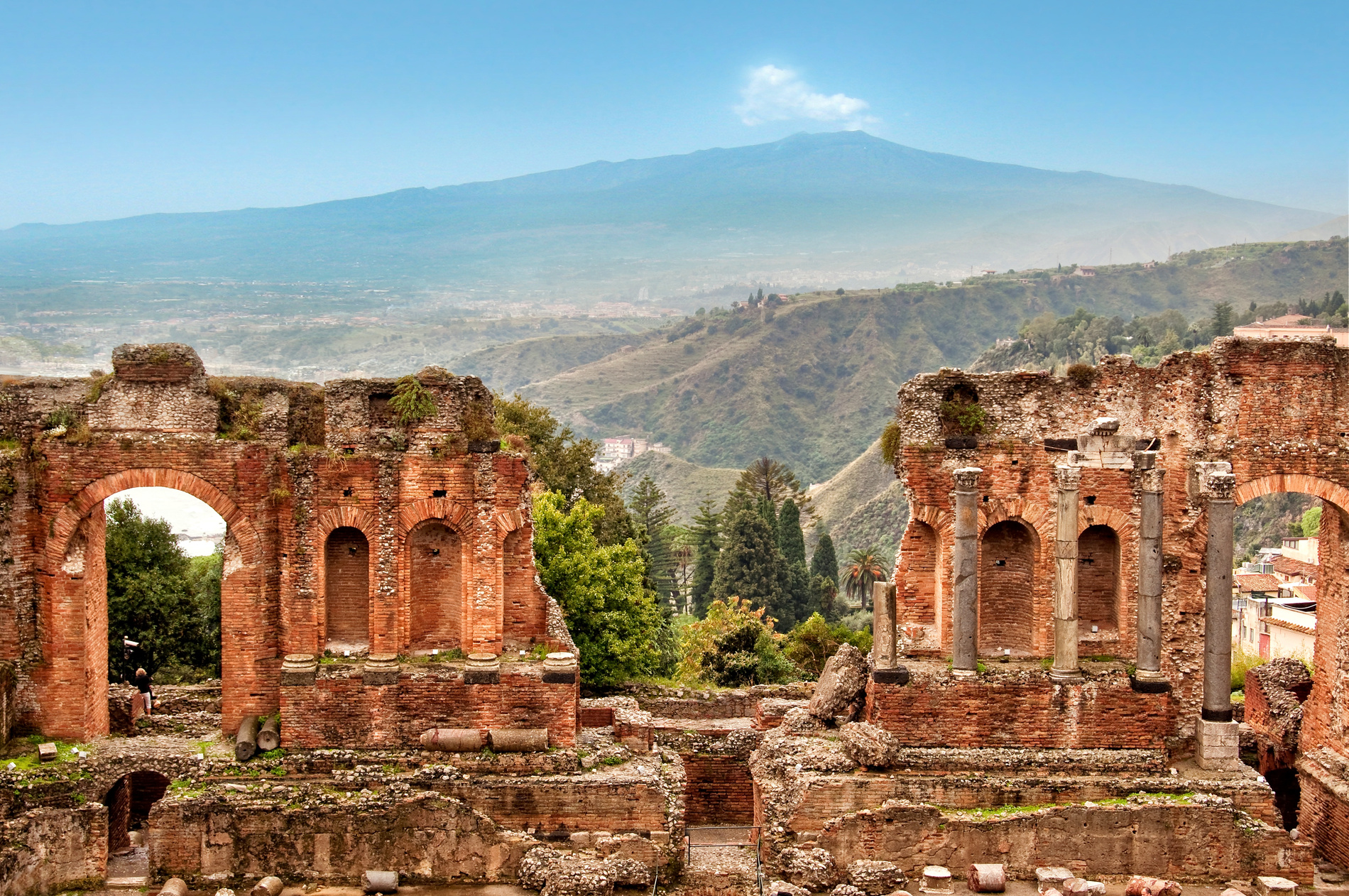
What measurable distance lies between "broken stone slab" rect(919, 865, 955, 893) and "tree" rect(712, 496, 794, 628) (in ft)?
110

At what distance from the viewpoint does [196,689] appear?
22578mm

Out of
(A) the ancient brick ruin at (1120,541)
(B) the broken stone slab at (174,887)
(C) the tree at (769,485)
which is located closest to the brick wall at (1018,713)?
(A) the ancient brick ruin at (1120,541)

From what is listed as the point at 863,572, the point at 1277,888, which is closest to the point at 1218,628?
the point at 1277,888

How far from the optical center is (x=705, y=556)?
58188 mm

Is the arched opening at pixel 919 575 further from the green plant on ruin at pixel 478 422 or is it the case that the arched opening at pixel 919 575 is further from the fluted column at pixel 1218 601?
the green plant on ruin at pixel 478 422

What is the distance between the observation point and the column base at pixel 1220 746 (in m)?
19.8

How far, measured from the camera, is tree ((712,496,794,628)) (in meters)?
52.3

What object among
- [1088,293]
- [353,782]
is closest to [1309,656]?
[353,782]

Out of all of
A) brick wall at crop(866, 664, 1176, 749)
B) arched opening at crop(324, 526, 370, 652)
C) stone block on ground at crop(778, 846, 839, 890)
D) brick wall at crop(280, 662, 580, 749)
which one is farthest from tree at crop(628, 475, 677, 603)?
stone block on ground at crop(778, 846, 839, 890)

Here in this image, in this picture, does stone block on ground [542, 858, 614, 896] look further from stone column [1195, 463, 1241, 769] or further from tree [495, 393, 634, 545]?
tree [495, 393, 634, 545]

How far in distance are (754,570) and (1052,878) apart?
34.5 meters

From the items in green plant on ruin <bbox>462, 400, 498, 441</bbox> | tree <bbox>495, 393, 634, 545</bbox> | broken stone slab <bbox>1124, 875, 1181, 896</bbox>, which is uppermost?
green plant on ruin <bbox>462, 400, 498, 441</bbox>

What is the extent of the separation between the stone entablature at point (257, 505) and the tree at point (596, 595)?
27.6 ft

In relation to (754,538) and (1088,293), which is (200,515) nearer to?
(754,538)
